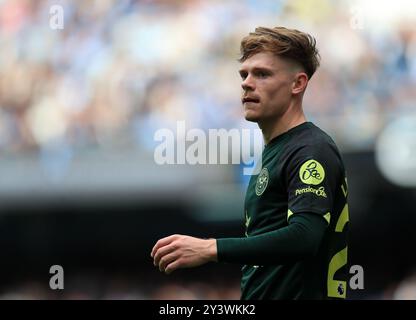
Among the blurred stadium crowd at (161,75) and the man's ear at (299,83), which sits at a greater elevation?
the blurred stadium crowd at (161,75)

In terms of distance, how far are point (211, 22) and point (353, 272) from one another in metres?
1.99

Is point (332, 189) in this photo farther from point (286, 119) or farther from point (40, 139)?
point (40, 139)

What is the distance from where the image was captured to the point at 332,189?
196cm

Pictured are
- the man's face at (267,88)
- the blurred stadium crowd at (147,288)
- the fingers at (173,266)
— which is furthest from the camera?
the blurred stadium crowd at (147,288)

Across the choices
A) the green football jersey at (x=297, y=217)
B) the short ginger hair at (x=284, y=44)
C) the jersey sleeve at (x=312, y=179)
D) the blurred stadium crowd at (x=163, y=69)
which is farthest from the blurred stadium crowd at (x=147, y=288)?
the jersey sleeve at (x=312, y=179)

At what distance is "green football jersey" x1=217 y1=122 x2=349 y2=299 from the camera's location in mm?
1832

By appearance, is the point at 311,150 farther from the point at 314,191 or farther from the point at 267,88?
the point at 267,88

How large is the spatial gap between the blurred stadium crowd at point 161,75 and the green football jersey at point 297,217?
2.88m

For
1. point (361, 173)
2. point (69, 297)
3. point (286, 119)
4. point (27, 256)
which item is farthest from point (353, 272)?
point (286, 119)

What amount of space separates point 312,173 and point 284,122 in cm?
31

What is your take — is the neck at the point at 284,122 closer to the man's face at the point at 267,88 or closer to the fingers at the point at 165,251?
the man's face at the point at 267,88

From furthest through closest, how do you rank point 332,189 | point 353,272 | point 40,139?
point 40,139 < point 353,272 < point 332,189

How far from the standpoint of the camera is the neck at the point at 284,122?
7.14 feet

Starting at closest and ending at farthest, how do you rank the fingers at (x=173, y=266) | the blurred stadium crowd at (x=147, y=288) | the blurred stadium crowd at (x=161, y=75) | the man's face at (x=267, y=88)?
the fingers at (x=173, y=266) < the man's face at (x=267, y=88) < the blurred stadium crowd at (x=161, y=75) < the blurred stadium crowd at (x=147, y=288)
